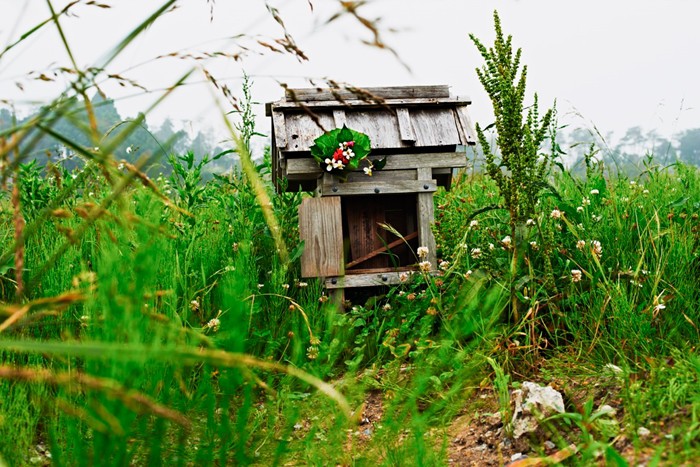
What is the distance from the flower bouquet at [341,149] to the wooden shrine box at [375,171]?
124 millimetres

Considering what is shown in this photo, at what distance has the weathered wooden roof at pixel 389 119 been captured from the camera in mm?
4156

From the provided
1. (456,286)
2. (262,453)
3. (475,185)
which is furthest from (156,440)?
(475,185)

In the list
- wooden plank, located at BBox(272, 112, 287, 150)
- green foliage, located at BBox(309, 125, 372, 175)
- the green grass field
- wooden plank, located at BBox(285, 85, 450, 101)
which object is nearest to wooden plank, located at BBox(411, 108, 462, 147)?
wooden plank, located at BBox(285, 85, 450, 101)

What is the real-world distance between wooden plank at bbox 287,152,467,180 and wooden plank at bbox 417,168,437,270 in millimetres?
59

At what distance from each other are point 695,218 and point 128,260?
3173 mm

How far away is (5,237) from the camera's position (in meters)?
3.78

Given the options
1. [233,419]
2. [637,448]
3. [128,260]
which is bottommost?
[233,419]

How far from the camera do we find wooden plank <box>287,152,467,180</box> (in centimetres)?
417

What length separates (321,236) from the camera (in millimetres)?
4129

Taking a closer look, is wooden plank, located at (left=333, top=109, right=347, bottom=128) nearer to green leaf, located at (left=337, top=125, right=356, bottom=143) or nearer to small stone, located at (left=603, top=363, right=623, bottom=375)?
green leaf, located at (left=337, top=125, right=356, bottom=143)

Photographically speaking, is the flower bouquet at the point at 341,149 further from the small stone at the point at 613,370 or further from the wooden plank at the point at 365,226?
the small stone at the point at 613,370

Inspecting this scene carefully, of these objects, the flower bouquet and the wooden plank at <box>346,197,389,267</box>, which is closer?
the flower bouquet

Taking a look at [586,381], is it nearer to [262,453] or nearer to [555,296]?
[555,296]

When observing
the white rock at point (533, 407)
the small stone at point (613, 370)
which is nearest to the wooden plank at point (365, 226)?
the small stone at point (613, 370)
